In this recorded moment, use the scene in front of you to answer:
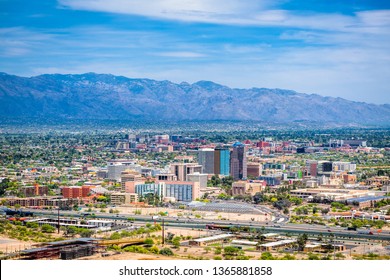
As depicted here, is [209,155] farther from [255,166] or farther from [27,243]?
[27,243]

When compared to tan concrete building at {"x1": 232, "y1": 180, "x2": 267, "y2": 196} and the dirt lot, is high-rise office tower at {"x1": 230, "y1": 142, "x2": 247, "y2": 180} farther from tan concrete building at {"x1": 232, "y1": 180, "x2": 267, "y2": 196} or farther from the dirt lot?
the dirt lot

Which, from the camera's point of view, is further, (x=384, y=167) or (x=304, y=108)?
(x=304, y=108)

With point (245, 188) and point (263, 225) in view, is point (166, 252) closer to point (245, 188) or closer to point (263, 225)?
point (263, 225)

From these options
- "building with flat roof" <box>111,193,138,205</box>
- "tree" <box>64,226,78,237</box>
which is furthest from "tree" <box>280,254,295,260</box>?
"building with flat roof" <box>111,193,138,205</box>

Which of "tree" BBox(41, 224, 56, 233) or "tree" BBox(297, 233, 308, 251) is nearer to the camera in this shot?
"tree" BBox(297, 233, 308, 251)
